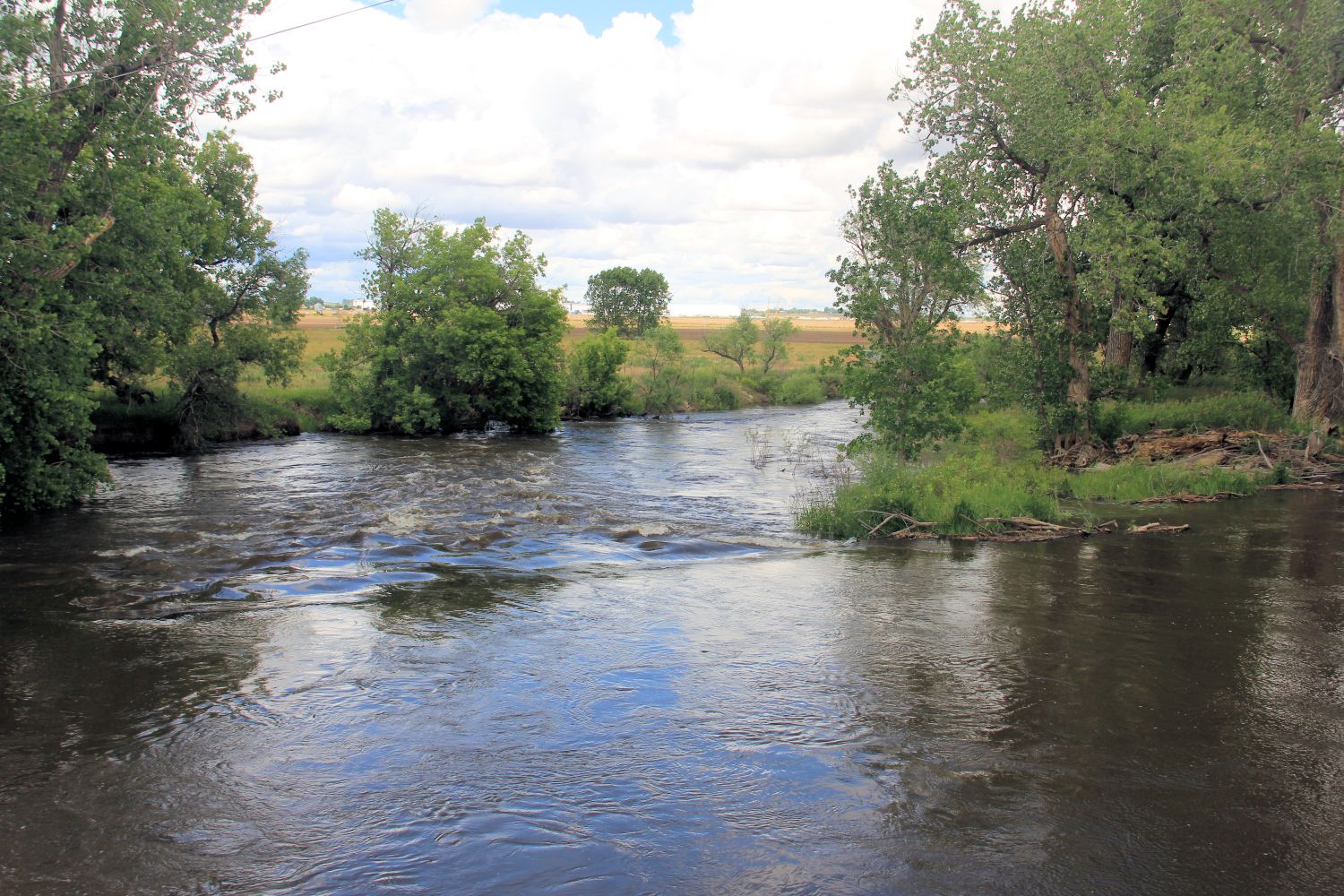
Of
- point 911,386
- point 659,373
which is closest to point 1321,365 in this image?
point 911,386

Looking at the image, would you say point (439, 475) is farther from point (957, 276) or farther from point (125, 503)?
point (957, 276)

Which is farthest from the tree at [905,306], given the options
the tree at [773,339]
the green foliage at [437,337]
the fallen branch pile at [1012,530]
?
the tree at [773,339]

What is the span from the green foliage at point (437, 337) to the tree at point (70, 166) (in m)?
14.1

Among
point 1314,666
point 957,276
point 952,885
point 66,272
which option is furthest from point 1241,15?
point 66,272

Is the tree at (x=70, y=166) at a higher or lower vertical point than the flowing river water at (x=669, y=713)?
higher

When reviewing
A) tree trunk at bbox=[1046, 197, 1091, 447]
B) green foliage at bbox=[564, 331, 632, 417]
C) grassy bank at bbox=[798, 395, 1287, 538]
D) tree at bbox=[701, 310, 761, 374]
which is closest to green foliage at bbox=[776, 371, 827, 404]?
tree at bbox=[701, 310, 761, 374]

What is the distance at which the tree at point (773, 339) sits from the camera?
57906mm

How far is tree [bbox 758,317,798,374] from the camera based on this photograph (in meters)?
57.9

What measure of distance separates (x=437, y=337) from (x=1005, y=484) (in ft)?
69.8

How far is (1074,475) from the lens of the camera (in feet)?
70.2

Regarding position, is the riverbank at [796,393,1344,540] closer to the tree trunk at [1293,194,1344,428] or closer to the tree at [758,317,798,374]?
the tree trunk at [1293,194,1344,428]

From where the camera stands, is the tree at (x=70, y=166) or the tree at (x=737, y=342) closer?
the tree at (x=70, y=166)

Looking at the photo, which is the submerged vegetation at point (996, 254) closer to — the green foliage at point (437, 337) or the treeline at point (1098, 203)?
the treeline at point (1098, 203)

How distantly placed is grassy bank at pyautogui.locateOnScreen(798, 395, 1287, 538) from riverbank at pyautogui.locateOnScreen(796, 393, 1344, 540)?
25mm
